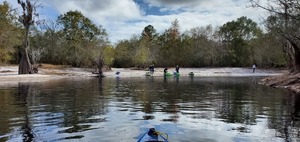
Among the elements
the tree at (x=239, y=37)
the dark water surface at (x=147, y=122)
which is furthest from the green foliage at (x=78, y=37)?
the dark water surface at (x=147, y=122)

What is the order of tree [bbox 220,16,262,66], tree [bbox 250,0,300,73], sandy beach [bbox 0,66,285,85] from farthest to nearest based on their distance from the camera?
tree [bbox 220,16,262,66] < sandy beach [bbox 0,66,285,85] < tree [bbox 250,0,300,73]

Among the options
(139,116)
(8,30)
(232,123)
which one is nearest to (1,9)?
(8,30)

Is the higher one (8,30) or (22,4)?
(22,4)

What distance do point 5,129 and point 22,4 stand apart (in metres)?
39.6

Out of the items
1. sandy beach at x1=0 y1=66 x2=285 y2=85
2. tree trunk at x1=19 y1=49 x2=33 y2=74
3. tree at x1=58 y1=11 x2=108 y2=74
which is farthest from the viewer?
tree at x1=58 y1=11 x2=108 y2=74

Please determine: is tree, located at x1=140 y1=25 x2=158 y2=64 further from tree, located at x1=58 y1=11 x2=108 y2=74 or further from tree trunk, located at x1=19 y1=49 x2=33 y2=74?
tree trunk, located at x1=19 y1=49 x2=33 y2=74

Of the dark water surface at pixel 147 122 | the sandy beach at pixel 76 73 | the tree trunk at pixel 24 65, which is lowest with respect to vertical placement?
the dark water surface at pixel 147 122

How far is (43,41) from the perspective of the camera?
75.0 meters

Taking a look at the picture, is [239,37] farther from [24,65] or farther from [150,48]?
[24,65]

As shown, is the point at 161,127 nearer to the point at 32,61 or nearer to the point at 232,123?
the point at 232,123

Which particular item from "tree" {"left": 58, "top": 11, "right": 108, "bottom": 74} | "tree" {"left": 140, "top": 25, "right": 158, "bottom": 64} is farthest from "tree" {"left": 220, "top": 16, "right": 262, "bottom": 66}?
"tree" {"left": 58, "top": 11, "right": 108, "bottom": 74}

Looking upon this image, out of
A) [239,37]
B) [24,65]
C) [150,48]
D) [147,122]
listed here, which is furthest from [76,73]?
[147,122]

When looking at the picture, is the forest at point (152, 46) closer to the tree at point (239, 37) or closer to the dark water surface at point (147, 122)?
the tree at point (239, 37)

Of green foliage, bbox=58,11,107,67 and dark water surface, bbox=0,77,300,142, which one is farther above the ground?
green foliage, bbox=58,11,107,67
